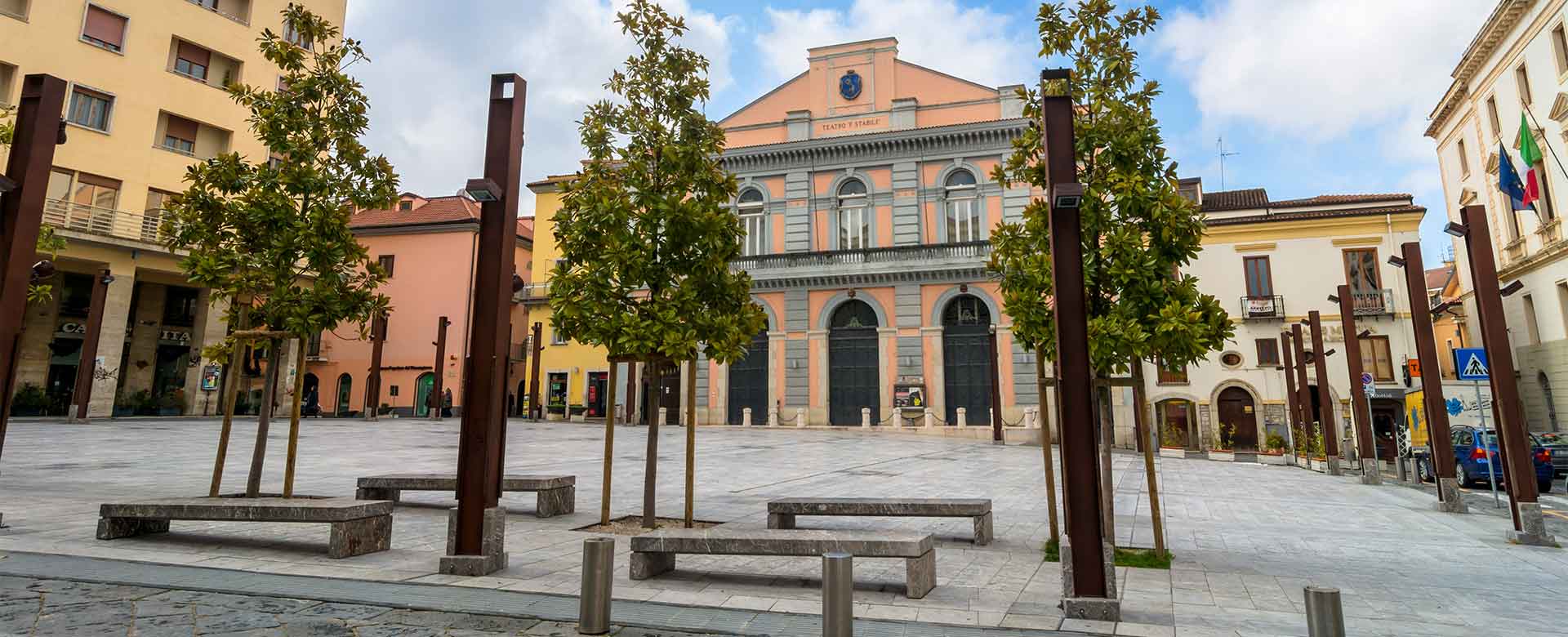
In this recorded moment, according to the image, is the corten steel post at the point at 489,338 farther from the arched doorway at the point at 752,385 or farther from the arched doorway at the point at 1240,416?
the arched doorway at the point at 1240,416

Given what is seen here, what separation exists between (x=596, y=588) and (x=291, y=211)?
629cm

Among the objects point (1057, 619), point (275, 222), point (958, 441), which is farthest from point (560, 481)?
point (958, 441)

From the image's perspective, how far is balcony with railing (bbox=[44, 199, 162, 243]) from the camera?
2486cm

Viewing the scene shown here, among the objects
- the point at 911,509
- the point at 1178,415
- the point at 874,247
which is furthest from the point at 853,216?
the point at 911,509

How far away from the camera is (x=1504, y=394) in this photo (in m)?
8.59

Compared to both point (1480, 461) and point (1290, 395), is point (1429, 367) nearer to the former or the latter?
point (1480, 461)

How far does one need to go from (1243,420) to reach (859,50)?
22.2 metres

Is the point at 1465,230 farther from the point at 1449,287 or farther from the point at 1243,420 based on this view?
the point at 1449,287

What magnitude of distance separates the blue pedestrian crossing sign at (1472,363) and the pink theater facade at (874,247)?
61.4 feet

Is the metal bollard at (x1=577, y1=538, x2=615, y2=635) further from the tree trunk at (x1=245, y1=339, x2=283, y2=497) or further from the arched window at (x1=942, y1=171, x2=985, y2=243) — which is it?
the arched window at (x1=942, y1=171, x2=985, y2=243)

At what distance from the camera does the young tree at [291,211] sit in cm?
793

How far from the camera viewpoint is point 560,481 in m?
8.76

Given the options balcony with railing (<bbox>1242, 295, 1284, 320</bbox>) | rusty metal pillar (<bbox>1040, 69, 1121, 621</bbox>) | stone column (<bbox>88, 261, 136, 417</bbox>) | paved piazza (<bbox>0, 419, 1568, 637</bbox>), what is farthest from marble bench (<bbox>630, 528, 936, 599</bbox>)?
balcony with railing (<bbox>1242, 295, 1284, 320</bbox>)

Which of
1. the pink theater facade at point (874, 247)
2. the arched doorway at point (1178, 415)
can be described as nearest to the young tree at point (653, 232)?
the pink theater facade at point (874, 247)
